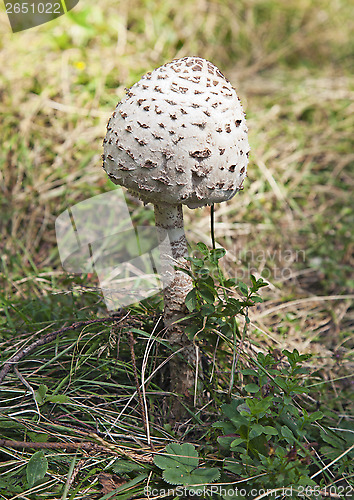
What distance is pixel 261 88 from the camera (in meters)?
5.79

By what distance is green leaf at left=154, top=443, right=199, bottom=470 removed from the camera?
200cm

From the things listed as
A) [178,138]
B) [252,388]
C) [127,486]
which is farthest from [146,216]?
[127,486]

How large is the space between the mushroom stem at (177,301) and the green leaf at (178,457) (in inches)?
12.1

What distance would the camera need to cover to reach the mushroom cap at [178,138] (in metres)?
1.94

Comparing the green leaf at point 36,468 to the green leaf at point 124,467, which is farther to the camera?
the green leaf at point 124,467

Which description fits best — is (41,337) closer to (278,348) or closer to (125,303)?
(125,303)

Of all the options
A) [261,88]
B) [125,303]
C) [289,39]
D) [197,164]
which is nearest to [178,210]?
[197,164]

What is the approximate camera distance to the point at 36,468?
1.93 m

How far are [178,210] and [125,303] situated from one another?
879 millimetres

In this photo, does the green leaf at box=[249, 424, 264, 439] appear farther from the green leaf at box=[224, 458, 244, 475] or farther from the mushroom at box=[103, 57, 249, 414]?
the mushroom at box=[103, 57, 249, 414]

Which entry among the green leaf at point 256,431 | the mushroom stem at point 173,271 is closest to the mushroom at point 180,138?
the mushroom stem at point 173,271

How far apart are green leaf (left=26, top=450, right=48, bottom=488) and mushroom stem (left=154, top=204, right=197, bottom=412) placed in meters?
0.76

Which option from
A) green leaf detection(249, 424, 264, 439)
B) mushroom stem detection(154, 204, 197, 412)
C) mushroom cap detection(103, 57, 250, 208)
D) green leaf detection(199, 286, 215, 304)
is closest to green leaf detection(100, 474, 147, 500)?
mushroom stem detection(154, 204, 197, 412)

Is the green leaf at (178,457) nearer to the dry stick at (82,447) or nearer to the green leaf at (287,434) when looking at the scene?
the dry stick at (82,447)
